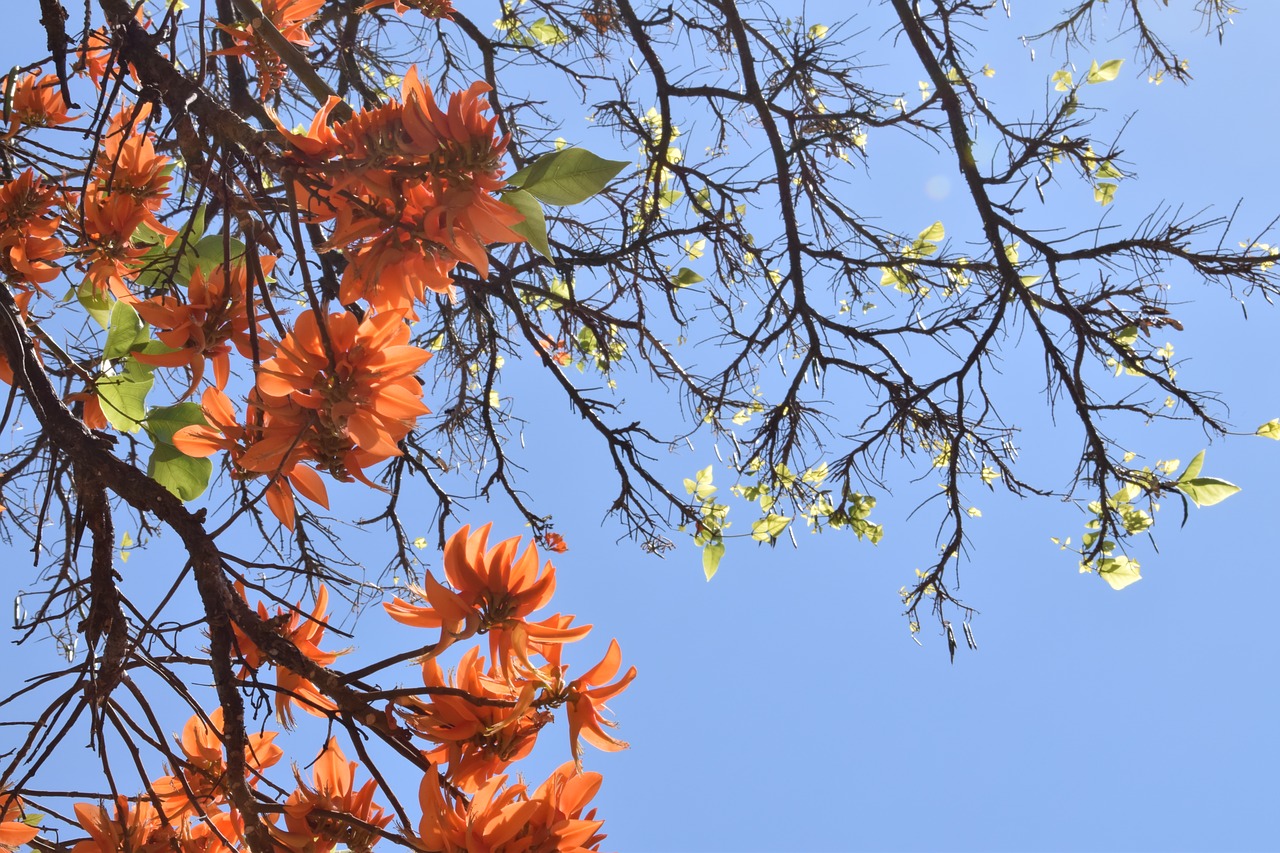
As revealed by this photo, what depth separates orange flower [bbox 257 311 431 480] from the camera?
0.80 metres

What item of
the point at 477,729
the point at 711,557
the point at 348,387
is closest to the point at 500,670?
the point at 477,729

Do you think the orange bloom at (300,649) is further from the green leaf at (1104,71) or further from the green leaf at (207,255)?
the green leaf at (1104,71)

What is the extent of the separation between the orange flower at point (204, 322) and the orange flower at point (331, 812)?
17.3 inches

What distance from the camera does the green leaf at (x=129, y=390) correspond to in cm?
109

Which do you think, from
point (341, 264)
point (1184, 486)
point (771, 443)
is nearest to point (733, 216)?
point (771, 443)

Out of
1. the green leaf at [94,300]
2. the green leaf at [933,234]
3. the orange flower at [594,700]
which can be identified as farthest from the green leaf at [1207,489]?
the green leaf at [94,300]

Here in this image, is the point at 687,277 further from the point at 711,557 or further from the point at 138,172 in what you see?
the point at 138,172

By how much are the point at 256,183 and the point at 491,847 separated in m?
0.74

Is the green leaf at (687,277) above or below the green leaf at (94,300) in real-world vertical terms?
above

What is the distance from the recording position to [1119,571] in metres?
2.45

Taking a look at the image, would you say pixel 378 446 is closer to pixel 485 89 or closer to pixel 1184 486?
pixel 485 89

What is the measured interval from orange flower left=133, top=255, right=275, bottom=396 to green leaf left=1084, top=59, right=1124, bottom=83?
7.36 feet

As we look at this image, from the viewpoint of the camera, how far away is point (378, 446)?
2.69ft

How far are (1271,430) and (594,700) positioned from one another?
2296 millimetres
